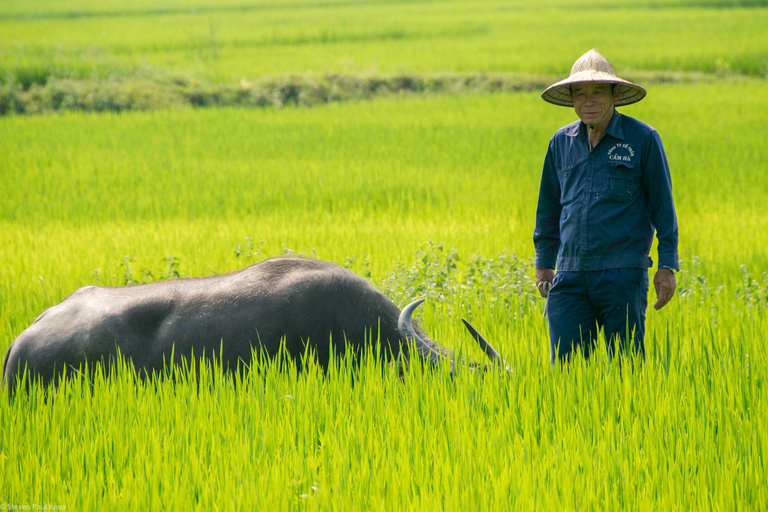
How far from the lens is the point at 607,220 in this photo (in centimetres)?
327

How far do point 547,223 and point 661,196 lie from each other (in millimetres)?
568

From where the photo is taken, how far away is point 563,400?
9.13 ft

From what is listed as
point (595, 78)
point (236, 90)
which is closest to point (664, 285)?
point (595, 78)

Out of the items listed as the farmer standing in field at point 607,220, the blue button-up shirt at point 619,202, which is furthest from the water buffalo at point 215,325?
the blue button-up shirt at point 619,202

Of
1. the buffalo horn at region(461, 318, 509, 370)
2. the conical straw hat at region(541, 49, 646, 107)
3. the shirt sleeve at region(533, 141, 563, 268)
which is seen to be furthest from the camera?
the shirt sleeve at region(533, 141, 563, 268)

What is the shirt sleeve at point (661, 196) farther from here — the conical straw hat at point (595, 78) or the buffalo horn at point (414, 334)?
the buffalo horn at point (414, 334)

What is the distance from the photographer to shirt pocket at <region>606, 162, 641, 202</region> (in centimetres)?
326

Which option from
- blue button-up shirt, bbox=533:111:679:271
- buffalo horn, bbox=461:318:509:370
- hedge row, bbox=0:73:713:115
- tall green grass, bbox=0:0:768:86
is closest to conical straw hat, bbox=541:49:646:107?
blue button-up shirt, bbox=533:111:679:271

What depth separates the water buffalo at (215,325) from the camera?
3.40m

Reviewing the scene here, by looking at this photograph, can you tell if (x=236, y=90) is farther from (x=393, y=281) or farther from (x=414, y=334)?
(x=414, y=334)

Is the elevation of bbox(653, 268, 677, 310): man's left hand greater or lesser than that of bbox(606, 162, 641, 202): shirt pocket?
lesser

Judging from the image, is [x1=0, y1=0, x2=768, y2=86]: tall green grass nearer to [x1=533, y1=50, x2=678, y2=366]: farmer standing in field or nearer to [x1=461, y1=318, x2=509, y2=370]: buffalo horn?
[x1=533, y1=50, x2=678, y2=366]: farmer standing in field

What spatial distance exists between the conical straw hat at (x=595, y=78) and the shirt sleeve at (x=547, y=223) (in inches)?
15.2

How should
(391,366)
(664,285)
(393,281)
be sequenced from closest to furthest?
1. (391,366)
2. (664,285)
3. (393,281)
